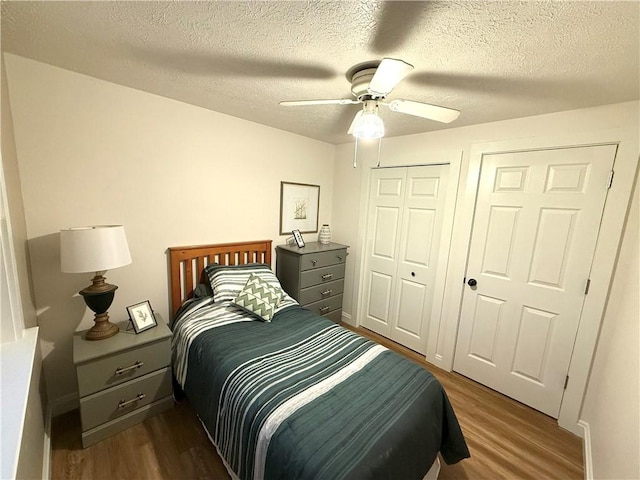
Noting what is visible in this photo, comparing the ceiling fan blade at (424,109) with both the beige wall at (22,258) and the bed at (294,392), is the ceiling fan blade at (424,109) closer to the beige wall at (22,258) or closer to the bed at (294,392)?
the bed at (294,392)

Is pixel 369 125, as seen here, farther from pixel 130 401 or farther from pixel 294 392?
pixel 130 401

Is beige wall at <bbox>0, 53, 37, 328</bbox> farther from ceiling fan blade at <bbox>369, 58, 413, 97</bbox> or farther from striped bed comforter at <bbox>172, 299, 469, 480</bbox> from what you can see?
ceiling fan blade at <bbox>369, 58, 413, 97</bbox>

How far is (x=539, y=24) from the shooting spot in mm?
992

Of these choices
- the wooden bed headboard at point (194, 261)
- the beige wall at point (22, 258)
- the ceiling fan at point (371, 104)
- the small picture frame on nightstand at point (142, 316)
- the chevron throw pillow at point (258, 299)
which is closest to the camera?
the beige wall at point (22, 258)

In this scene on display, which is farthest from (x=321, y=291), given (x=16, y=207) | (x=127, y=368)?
(x=16, y=207)

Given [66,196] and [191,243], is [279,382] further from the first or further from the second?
[66,196]

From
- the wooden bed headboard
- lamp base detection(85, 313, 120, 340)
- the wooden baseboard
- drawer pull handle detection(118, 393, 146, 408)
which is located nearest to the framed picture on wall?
the wooden bed headboard

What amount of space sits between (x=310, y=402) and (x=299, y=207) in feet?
6.98

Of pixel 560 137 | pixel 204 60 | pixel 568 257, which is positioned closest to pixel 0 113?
pixel 204 60

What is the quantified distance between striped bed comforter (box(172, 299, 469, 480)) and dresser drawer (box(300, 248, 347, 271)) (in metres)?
0.87

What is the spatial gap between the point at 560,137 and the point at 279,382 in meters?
2.46

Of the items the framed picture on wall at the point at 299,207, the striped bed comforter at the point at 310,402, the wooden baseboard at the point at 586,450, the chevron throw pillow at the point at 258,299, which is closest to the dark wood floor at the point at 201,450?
the wooden baseboard at the point at 586,450

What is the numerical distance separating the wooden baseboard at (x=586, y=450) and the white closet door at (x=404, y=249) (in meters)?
1.18

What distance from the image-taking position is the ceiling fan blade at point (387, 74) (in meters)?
1.03
